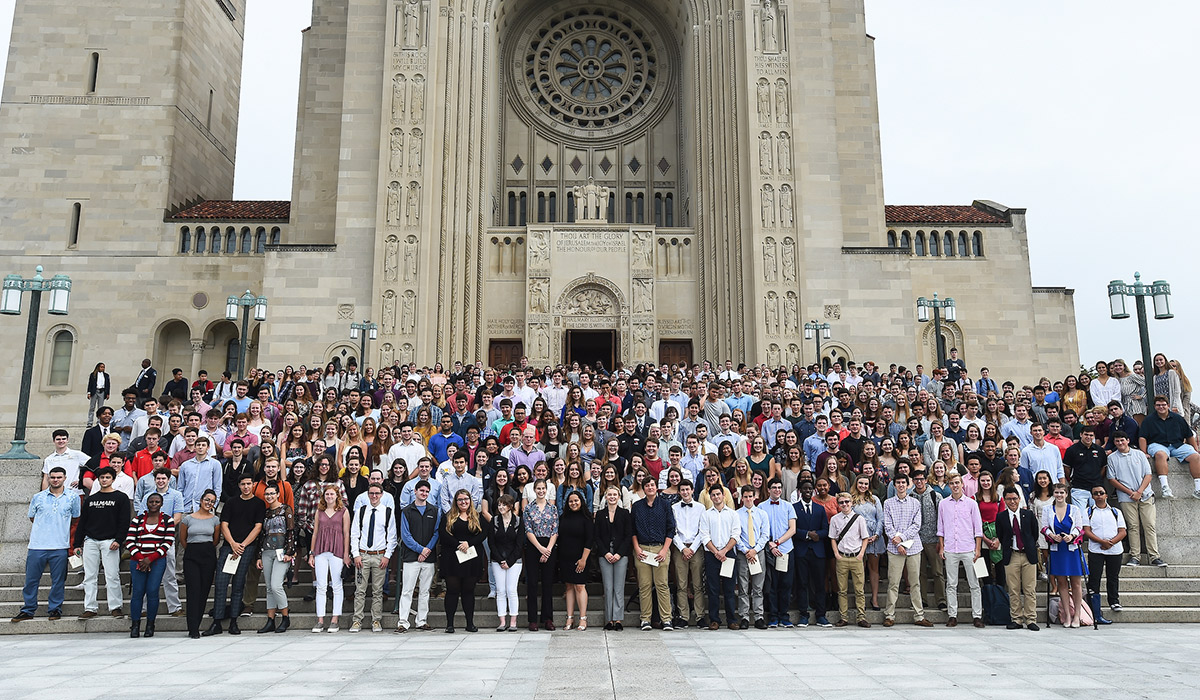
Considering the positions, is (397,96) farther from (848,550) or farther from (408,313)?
(848,550)

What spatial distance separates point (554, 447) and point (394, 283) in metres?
15.0

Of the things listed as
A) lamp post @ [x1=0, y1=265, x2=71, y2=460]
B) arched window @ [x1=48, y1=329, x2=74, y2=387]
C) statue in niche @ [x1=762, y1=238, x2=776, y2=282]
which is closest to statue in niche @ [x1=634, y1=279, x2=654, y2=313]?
statue in niche @ [x1=762, y1=238, x2=776, y2=282]

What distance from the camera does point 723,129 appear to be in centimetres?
2733

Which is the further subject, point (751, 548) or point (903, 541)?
point (903, 541)

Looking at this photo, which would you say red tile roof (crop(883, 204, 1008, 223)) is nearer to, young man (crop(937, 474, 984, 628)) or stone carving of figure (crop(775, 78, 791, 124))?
stone carving of figure (crop(775, 78, 791, 124))

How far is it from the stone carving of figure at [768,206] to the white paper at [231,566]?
19917 millimetres

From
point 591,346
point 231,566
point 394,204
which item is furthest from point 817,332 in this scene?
point 231,566

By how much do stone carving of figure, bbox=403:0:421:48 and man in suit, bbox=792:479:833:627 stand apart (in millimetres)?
22068

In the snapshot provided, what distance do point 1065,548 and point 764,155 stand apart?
18494 millimetres

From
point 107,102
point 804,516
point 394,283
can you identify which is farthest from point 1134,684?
point 107,102

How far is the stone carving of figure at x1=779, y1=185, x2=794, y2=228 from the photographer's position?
25.8 metres

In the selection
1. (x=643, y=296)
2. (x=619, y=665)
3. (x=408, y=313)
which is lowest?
(x=619, y=665)

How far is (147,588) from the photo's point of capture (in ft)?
31.5

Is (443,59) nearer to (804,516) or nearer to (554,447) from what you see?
(554,447)
